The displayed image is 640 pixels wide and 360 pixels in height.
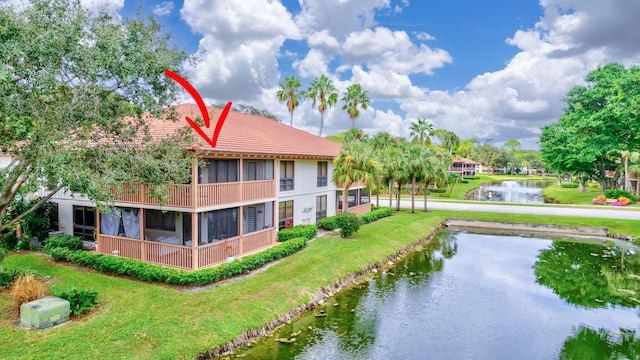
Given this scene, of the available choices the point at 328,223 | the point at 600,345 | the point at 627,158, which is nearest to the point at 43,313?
the point at 600,345

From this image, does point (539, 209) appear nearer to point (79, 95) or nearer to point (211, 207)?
point (211, 207)

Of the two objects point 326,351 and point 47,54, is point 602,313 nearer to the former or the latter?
point 326,351

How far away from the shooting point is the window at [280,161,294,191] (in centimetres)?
2265

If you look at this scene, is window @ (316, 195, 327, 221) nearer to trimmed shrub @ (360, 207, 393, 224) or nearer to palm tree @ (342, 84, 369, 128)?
trimmed shrub @ (360, 207, 393, 224)

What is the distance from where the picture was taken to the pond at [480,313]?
38.0 ft

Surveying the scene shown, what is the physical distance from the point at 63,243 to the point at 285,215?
11.4 m

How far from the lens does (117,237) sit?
17406mm

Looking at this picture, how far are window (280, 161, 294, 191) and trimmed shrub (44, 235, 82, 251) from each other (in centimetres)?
1068

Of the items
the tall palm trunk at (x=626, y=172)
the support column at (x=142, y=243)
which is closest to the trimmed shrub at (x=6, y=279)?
the support column at (x=142, y=243)

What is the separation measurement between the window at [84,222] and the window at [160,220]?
3.39 metres

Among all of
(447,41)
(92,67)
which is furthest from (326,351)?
(447,41)

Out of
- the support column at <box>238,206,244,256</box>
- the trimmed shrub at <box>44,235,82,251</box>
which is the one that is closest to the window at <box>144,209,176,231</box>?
the support column at <box>238,206,244,256</box>

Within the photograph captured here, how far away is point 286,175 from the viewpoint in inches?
911

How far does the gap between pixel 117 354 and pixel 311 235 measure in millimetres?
14124
